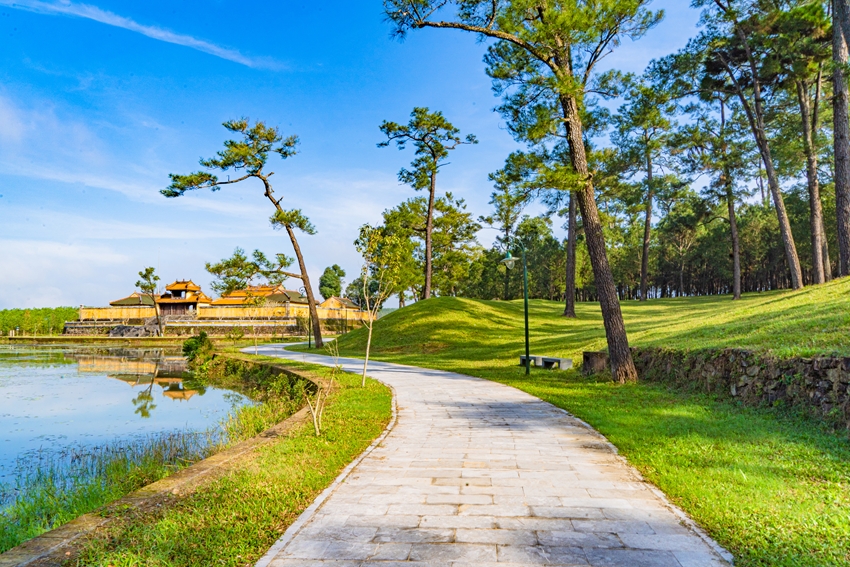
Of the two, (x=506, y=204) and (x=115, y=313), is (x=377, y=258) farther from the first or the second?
(x=115, y=313)

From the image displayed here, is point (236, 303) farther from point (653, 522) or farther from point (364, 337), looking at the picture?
point (653, 522)

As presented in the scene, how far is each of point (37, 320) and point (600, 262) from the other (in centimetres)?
5770

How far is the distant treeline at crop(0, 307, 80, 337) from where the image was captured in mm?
48719

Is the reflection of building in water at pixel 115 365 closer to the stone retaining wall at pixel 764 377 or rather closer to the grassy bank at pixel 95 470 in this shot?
the grassy bank at pixel 95 470

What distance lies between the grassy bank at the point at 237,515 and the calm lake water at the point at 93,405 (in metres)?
A: 4.36

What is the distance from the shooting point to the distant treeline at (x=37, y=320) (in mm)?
48719

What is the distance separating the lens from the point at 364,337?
88.6ft

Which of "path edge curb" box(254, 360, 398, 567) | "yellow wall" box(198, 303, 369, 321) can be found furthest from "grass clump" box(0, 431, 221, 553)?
"yellow wall" box(198, 303, 369, 321)

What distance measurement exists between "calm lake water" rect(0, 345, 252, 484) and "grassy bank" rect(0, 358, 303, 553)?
42 centimetres

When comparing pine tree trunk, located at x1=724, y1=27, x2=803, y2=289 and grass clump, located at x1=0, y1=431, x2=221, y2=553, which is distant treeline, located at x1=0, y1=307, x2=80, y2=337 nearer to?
grass clump, located at x1=0, y1=431, x2=221, y2=553

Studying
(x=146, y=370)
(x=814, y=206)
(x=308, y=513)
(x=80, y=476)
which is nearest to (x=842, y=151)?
(x=814, y=206)

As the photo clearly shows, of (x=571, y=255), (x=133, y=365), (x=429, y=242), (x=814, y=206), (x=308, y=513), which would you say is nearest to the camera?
(x=308, y=513)

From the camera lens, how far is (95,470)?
6617mm

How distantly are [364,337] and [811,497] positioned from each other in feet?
79.2
